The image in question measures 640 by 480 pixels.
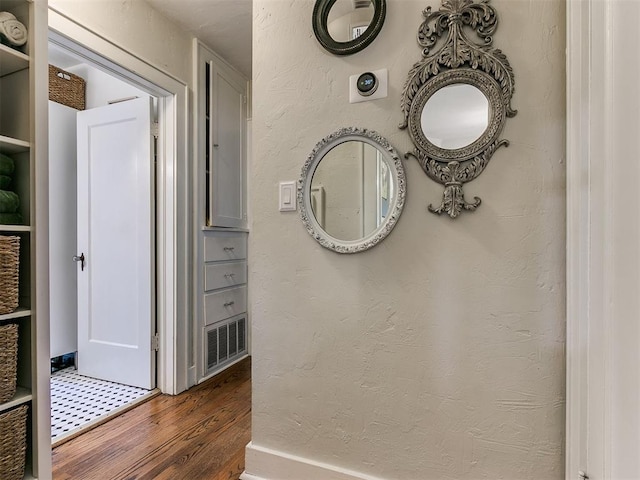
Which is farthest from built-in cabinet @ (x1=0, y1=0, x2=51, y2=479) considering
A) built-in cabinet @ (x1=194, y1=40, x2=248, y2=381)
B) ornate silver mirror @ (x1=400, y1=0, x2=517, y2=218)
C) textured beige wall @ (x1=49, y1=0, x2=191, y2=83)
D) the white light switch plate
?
ornate silver mirror @ (x1=400, y1=0, x2=517, y2=218)

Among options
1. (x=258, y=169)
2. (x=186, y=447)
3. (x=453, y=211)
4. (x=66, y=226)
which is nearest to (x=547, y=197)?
(x=453, y=211)

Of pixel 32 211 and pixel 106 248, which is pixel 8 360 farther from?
pixel 106 248

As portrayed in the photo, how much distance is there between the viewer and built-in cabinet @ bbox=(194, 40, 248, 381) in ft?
8.05

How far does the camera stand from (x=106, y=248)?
8.07 ft

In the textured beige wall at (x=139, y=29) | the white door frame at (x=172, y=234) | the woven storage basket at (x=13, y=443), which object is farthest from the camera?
the white door frame at (x=172, y=234)

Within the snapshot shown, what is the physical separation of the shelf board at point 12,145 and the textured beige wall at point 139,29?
28.4 inches

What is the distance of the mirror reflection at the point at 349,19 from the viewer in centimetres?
127

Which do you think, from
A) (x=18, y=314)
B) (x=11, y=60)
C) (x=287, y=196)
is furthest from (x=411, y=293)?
(x=11, y=60)

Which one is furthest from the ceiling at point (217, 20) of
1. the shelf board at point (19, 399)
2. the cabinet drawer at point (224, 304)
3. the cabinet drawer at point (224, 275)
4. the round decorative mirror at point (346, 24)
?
the shelf board at point (19, 399)

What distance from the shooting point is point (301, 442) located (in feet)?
4.46

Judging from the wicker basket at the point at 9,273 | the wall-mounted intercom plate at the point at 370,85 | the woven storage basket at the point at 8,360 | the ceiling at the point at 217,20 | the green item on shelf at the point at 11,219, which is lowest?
the woven storage basket at the point at 8,360

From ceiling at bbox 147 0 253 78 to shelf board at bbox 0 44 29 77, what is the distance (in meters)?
1.01
